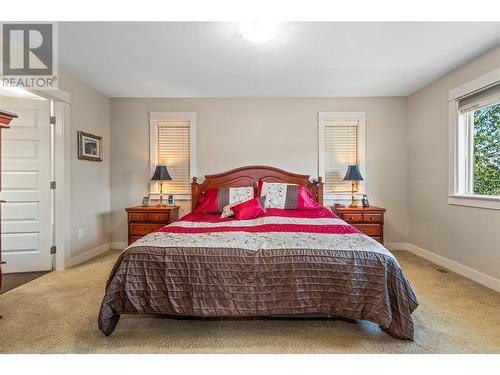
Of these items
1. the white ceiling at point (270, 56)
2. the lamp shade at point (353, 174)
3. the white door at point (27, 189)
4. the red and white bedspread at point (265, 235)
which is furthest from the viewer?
the lamp shade at point (353, 174)

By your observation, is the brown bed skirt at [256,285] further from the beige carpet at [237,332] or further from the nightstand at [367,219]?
the nightstand at [367,219]

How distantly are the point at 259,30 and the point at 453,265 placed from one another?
3.44m

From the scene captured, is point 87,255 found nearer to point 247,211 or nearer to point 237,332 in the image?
point 247,211

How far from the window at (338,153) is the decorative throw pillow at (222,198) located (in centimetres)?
132

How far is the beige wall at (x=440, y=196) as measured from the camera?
2740 mm

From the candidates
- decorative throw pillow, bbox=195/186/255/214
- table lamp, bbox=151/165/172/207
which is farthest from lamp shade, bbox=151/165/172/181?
decorative throw pillow, bbox=195/186/255/214

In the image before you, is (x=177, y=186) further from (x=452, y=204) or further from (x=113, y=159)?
(x=452, y=204)

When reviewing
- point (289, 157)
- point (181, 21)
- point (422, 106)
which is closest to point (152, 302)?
point (181, 21)

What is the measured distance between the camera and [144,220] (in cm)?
357

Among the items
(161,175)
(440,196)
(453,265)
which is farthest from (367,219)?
(161,175)

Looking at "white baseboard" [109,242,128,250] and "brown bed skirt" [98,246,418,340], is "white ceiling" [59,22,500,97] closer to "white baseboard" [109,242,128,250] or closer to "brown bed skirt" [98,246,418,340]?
"brown bed skirt" [98,246,418,340]

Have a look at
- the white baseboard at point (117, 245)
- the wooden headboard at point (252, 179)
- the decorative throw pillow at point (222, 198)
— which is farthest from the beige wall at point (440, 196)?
the white baseboard at point (117, 245)

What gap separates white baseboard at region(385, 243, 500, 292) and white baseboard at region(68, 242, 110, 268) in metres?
4.46

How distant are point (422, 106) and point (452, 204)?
4.88 ft
